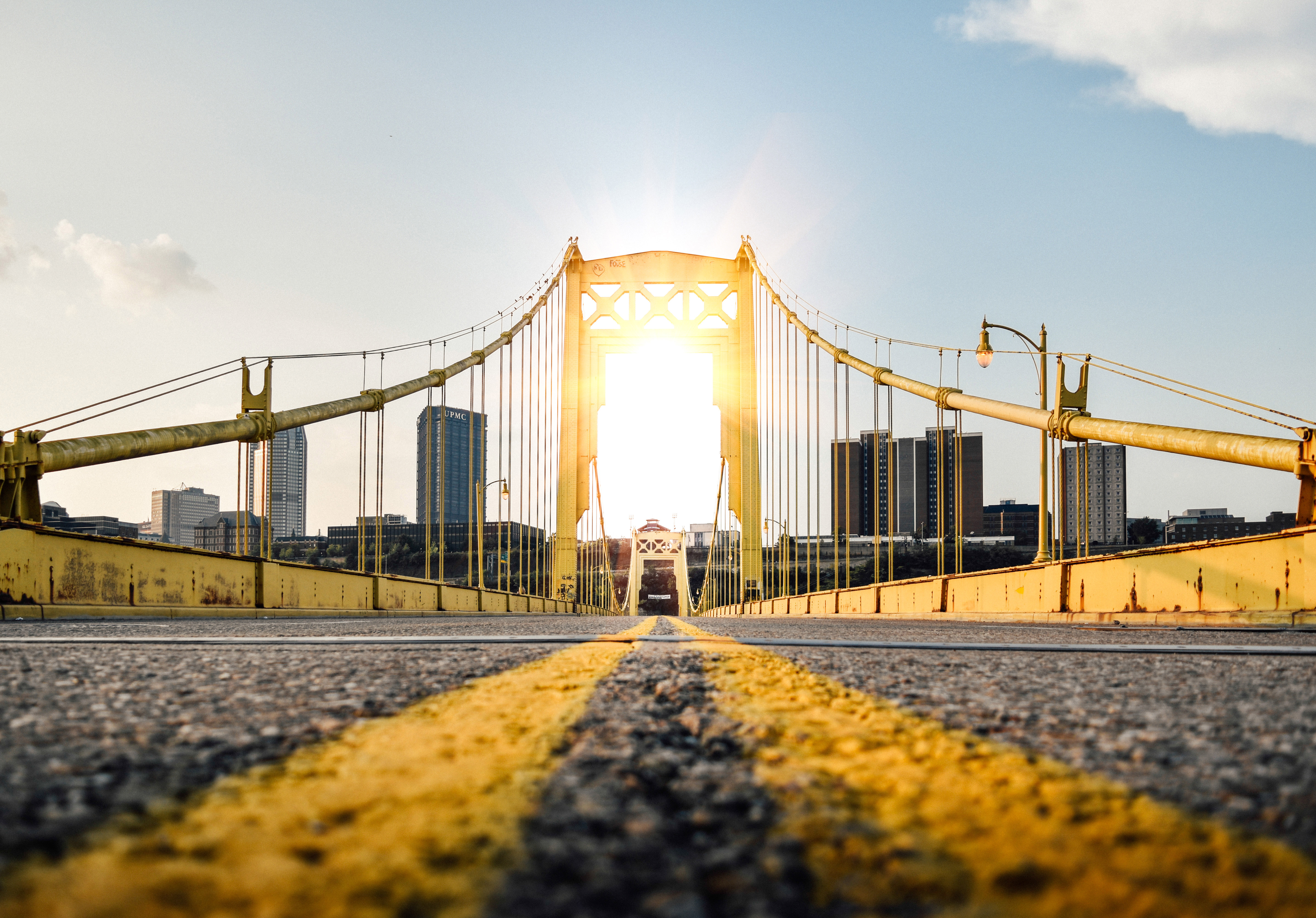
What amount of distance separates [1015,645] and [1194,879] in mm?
2920

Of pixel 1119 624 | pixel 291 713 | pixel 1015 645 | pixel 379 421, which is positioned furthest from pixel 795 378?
pixel 291 713

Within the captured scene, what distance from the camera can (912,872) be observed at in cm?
71

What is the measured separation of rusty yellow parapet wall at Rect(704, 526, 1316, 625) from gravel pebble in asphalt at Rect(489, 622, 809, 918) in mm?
7016

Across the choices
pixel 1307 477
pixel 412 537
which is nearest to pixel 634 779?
pixel 1307 477

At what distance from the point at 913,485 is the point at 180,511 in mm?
117605

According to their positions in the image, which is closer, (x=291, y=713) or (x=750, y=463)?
(x=291, y=713)

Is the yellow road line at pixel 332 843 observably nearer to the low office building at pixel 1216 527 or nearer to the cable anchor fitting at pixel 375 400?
the cable anchor fitting at pixel 375 400

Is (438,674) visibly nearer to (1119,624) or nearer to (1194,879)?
(1194,879)

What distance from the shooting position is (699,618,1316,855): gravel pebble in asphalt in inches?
39.5

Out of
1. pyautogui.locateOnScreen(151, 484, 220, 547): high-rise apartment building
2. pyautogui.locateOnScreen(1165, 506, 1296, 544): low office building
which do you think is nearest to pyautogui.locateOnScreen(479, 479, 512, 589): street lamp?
pyautogui.locateOnScreen(1165, 506, 1296, 544): low office building

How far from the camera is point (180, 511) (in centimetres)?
13712

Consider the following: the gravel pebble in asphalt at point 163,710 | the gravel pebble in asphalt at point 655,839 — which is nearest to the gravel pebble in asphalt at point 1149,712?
the gravel pebble in asphalt at point 655,839

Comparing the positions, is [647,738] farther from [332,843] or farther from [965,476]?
[965,476]

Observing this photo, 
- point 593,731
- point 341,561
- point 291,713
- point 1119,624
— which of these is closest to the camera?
point 593,731
